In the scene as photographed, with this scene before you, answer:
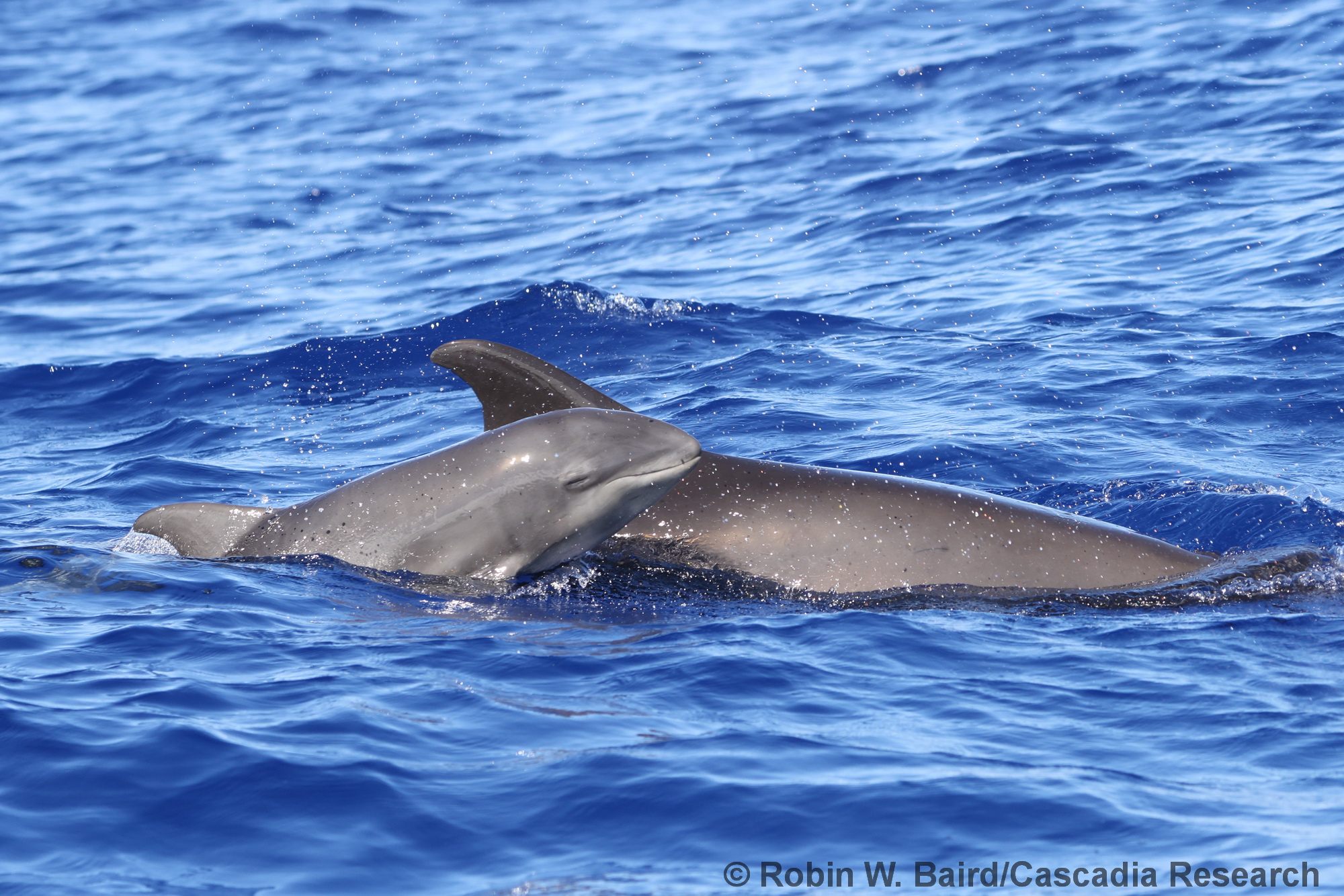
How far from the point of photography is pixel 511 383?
970 cm

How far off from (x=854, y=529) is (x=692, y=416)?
207 inches

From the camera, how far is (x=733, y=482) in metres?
9.61

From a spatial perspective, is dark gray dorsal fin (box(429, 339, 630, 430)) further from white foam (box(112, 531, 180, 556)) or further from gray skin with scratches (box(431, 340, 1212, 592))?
white foam (box(112, 531, 180, 556))

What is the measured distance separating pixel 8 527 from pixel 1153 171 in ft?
50.3

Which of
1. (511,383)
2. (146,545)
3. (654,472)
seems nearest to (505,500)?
(511,383)

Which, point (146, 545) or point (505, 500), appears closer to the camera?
point (505, 500)

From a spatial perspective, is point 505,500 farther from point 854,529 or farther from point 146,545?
point 146,545

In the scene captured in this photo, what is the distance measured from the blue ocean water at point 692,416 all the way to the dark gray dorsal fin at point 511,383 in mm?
1093

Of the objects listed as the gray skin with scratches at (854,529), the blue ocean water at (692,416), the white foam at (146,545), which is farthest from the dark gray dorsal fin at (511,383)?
the white foam at (146,545)

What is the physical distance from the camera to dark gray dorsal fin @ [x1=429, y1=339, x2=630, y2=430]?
31.2 feet

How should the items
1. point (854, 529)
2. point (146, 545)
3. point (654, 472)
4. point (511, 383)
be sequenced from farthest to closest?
point (146, 545) → point (511, 383) → point (854, 529) → point (654, 472)

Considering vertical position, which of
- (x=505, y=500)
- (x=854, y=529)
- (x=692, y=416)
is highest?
(x=505, y=500)

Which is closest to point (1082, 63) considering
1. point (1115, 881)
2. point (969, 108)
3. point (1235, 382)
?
point (969, 108)

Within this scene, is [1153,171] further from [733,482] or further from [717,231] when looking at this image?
[733,482]
